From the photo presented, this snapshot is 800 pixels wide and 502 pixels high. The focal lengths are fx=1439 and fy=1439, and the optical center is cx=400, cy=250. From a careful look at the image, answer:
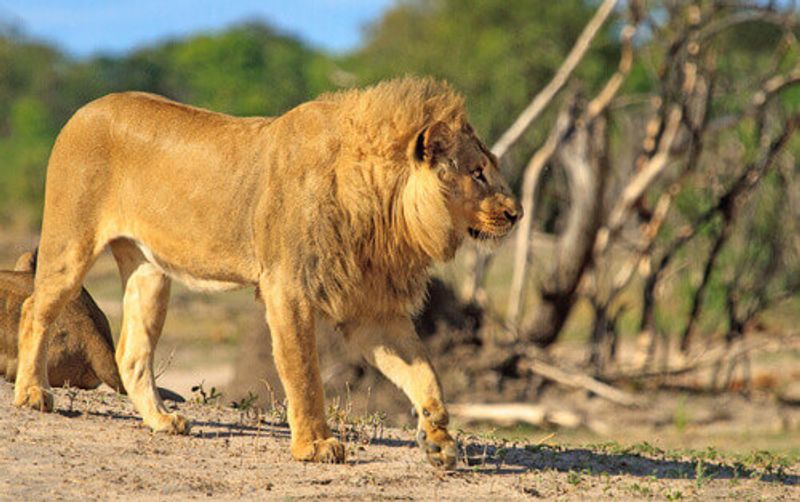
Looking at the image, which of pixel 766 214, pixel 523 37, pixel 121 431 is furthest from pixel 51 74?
pixel 121 431

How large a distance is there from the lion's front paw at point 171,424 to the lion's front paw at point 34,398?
55 cm

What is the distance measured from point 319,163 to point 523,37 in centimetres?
2759

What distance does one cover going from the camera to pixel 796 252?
46.7 feet

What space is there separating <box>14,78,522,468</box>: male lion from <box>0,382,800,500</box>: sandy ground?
0.21m

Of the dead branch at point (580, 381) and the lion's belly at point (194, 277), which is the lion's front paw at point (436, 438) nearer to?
the lion's belly at point (194, 277)

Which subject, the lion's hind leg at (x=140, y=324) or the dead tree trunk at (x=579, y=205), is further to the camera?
the dead tree trunk at (x=579, y=205)

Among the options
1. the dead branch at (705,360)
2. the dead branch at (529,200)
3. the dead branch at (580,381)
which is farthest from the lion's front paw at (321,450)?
the dead branch at (705,360)

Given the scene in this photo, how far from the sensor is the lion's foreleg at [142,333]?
6.76 meters

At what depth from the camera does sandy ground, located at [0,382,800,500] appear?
567 cm

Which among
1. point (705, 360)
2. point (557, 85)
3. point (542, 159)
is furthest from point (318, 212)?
point (705, 360)

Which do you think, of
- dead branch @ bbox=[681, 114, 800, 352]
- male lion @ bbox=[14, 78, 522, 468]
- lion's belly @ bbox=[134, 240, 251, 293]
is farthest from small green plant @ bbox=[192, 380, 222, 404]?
dead branch @ bbox=[681, 114, 800, 352]

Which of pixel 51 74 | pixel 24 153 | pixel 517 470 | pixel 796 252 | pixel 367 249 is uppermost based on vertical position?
pixel 51 74

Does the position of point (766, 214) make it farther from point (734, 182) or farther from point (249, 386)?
point (249, 386)

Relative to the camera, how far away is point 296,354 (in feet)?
19.4
